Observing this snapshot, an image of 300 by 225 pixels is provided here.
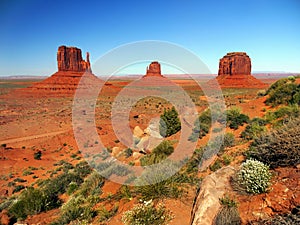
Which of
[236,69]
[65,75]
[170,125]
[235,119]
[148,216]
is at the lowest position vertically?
[148,216]

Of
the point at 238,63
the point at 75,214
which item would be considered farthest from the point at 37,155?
the point at 238,63

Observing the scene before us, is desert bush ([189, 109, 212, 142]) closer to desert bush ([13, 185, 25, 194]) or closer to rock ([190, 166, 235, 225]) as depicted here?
rock ([190, 166, 235, 225])

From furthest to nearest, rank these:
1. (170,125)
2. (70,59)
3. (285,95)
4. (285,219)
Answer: (70,59)
(170,125)
(285,95)
(285,219)

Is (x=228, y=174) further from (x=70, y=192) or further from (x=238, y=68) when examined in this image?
(x=238, y=68)

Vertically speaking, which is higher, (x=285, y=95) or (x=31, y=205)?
(x=285, y=95)

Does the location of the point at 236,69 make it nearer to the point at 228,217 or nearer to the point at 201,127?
the point at 201,127

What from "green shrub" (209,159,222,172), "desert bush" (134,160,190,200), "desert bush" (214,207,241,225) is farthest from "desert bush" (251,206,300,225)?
"green shrub" (209,159,222,172)

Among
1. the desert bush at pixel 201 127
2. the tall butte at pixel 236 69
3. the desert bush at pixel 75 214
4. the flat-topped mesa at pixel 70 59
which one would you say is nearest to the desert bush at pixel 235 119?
the desert bush at pixel 201 127
